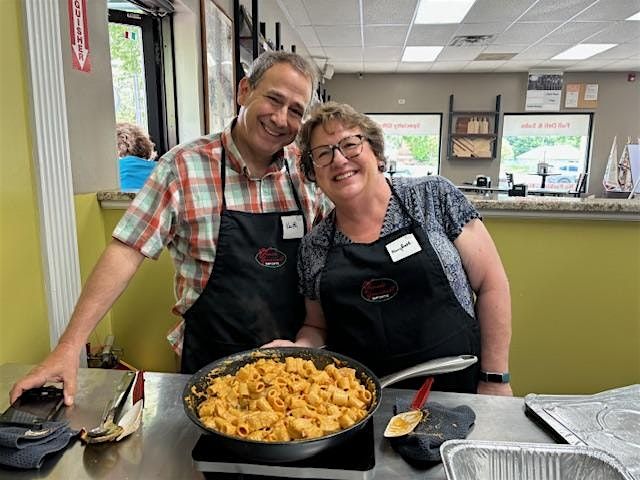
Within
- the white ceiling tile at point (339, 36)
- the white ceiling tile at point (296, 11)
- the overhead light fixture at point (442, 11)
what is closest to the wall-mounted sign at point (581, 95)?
the overhead light fixture at point (442, 11)

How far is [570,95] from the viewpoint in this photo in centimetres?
820

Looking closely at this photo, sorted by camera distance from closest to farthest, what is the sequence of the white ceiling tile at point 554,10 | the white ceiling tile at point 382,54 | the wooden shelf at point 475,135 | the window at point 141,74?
1. the window at point 141,74
2. the white ceiling tile at point 554,10
3. the white ceiling tile at point 382,54
4. the wooden shelf at point 475,135

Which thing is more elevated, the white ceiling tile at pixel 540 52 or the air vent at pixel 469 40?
the white ceiling tile at pixel 540 52

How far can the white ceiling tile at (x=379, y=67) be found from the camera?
7730 millimetres

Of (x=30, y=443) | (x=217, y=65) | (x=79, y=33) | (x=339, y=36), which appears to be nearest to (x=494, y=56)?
(x=339, y=36)

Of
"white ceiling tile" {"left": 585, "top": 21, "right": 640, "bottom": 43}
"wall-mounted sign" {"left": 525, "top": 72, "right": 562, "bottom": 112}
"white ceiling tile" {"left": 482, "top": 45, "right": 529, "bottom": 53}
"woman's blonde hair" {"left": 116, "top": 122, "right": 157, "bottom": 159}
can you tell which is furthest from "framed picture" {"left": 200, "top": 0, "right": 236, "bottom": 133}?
"wall-mounted sign" {"left": 525, "top": 72, "right": 562, "bottom": 112}

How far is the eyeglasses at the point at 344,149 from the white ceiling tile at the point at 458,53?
19.9 feet

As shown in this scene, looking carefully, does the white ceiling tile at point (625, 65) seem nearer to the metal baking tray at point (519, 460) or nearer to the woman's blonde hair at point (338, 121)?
the woman's blonde hair at point (338, 121)

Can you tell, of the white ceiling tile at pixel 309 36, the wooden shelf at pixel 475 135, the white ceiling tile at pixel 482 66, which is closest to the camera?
the white ceiling tile at pixel 309 36

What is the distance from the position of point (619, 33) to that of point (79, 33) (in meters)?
6.23

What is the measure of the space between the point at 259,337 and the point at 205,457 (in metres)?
0.59

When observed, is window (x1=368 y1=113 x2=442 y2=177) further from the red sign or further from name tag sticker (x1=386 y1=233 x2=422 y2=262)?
name tag sticker (x1=386 y1=233 x2=422 y2=262)

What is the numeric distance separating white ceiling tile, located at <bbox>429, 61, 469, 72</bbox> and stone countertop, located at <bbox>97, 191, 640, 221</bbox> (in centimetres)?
635

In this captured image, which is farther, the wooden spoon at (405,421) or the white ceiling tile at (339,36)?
the white ceiling tile at (339,36)
